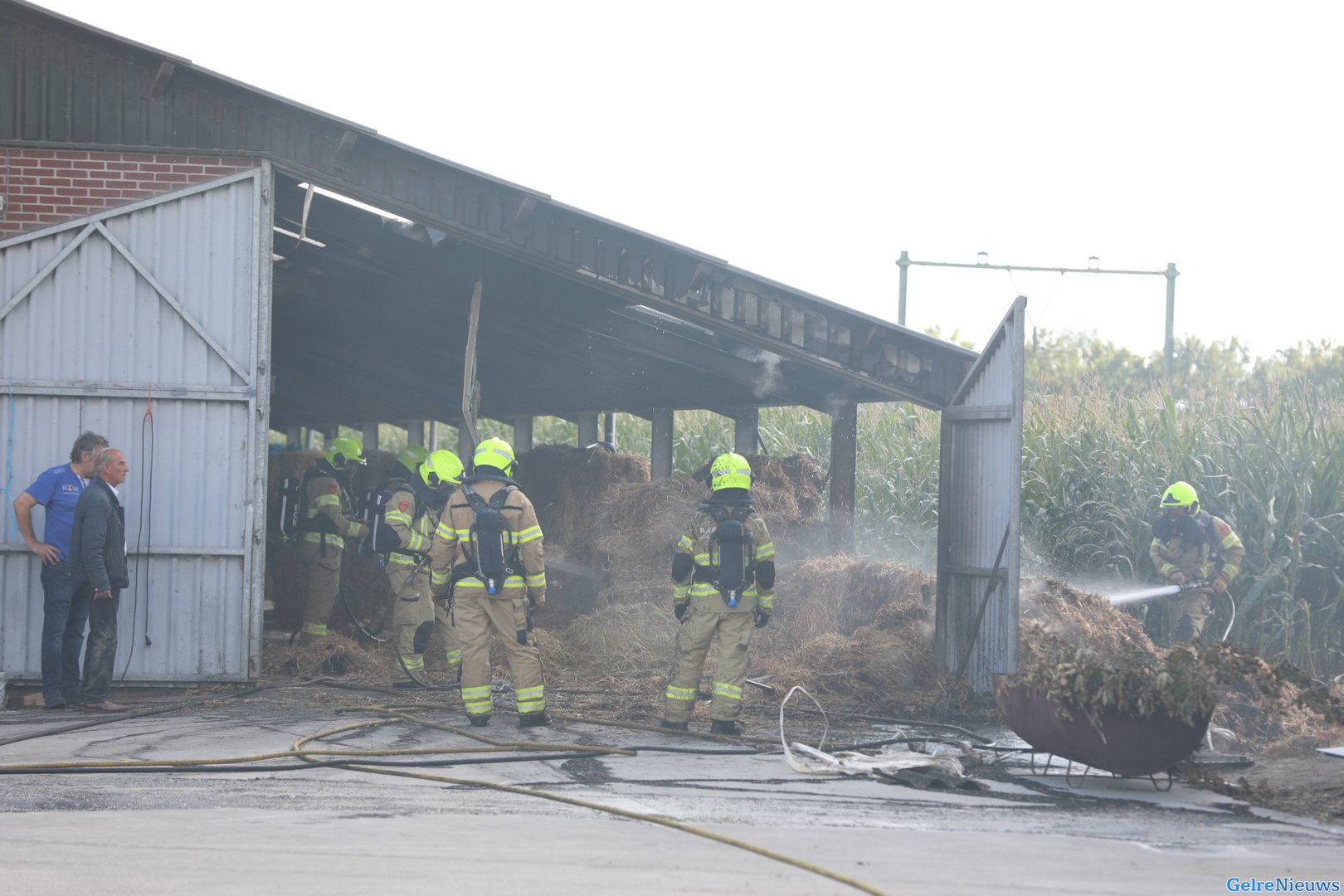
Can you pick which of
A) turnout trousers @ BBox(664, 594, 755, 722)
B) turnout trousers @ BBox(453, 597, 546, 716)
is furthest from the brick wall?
turnout trousers @ BBox(664, 594, 755, 722)

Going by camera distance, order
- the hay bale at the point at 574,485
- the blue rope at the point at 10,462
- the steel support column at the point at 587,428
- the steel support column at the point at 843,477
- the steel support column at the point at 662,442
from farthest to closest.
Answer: the steel support column at the point at 587,428 → the steel support column at the point at 662,442 → the hay bale at the point at 574,485 → the steel support column at the point at 843,477 → the blue rope at the point at 10,462

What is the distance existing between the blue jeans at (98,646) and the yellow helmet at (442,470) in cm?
288

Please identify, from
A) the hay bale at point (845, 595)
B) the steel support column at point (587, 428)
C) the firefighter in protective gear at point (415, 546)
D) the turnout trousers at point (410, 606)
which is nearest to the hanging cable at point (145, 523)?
the firefighter in protective gear at point (415, 546)

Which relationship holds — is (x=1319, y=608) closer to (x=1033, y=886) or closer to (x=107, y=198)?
(x=1033, y=886)

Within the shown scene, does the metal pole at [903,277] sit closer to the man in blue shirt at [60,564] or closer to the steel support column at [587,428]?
the steel support column at [587,428]

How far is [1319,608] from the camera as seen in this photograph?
13406 mm

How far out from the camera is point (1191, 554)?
40.3 feet

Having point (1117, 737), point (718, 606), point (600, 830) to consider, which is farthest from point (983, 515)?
point (600, 830)

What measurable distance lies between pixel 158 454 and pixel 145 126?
2840 millimetres

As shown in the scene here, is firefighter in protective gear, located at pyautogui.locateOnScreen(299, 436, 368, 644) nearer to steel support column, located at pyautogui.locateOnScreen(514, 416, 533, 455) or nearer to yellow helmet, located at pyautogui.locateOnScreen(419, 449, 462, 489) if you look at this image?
yellow helmet, located at pyautogui.locateOnScreen(419, 449, 462, 489)

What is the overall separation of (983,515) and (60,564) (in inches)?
294

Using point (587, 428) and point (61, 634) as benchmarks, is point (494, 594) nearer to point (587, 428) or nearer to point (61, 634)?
point (61, 634)

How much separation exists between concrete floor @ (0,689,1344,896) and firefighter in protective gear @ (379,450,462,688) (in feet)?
10.9

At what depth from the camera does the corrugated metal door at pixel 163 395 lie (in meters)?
10.2
